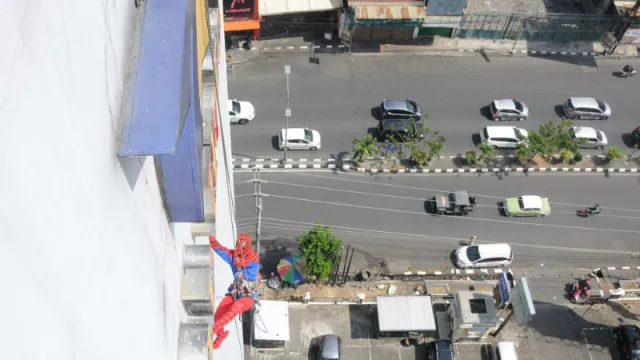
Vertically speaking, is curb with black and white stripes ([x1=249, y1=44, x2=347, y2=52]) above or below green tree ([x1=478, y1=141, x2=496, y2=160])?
above

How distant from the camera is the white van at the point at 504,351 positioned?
34.6 metres

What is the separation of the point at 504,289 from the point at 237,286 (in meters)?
26.0

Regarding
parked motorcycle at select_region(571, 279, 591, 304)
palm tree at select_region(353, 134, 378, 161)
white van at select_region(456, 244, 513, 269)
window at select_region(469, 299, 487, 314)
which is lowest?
window at select_region(469, 299, 487, 314)

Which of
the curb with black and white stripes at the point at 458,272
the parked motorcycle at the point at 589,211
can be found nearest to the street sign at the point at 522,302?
the curb with black and white stripes at the point at 458,272

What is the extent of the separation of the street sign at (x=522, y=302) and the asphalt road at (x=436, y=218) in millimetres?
5942

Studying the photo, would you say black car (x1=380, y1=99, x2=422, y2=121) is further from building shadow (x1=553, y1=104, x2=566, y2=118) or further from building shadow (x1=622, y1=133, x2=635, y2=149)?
building shadow (x1=622, y1=133, x2=635, y2=149)

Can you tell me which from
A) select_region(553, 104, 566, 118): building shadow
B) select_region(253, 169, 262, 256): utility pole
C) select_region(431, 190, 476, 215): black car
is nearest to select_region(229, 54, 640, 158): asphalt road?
select_region(553, 104, 566, 118): building shadow

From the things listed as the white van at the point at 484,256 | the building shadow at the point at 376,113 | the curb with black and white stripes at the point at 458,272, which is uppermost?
the building shadow at the point at 376,113

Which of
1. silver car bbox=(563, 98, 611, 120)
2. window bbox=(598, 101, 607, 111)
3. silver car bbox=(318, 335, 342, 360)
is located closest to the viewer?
silver car bbox=(318, 335, 342, 360)

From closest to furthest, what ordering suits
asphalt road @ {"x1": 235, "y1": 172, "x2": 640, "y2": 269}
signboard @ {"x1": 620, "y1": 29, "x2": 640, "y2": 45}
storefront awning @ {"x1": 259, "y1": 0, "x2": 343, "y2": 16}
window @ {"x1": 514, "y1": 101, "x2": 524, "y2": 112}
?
asphalt road @ {"x1": 235, "y1": 172, "x2": 640, "y2": 269} < window @ {"x1": 514, "y1": 101, "x2": 524, "y2": 112} < storefront awning @ {"x1": 259, "y1": 0, "x2": 343, "y2": 16} < signboard @ {"x1": 620, "y1": 29, "x2": 640, "y2": 45}

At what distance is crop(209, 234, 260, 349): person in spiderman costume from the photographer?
41.2 feet

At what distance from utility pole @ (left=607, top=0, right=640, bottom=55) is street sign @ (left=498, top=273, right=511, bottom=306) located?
30.9m

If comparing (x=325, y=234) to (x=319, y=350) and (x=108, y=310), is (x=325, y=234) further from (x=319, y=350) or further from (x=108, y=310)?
(x=108, y=310)

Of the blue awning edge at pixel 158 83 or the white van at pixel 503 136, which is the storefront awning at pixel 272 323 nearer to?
the white van at pixel 503 136
